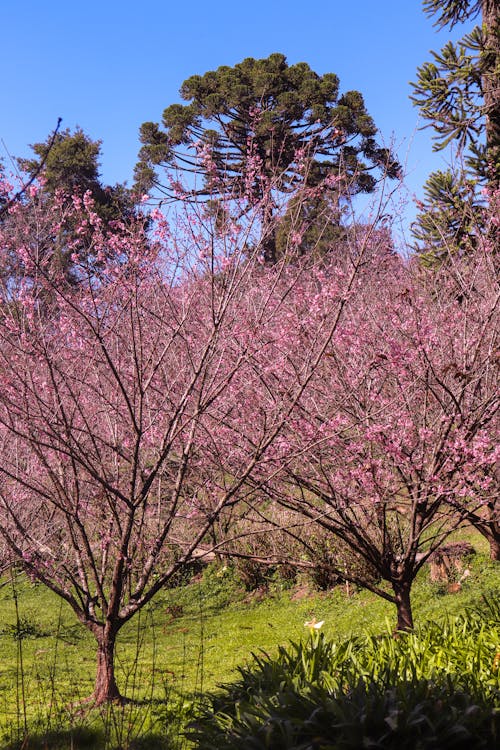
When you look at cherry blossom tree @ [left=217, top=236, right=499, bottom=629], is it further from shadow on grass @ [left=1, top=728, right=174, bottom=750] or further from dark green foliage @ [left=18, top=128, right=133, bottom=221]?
dark green foliage @ [left=18, top=128, right=133, bottom=221]

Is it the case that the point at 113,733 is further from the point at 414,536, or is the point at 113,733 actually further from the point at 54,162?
the point at 54,162

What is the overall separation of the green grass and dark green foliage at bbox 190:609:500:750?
944 mm

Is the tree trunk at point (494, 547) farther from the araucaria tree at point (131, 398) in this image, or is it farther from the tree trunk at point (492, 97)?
the tree trunk at point (492, 97)

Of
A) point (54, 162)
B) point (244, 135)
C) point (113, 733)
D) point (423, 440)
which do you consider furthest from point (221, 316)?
point (54, 162)

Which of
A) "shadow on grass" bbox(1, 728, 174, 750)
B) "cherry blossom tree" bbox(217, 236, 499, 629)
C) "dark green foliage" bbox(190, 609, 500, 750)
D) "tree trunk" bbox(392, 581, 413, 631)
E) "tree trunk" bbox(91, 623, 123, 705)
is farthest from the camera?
"tree trunk" bbox(392, 581, 413, 631)

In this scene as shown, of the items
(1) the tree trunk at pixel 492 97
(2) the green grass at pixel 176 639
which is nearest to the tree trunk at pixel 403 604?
(2) the green grass at pixel 176 639

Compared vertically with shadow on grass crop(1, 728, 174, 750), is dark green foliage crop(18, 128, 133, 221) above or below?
above

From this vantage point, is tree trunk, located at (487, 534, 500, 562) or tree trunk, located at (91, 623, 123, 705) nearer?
tree trunk, located at (91, 623, 123, 705)

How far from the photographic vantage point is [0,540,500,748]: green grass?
584cm

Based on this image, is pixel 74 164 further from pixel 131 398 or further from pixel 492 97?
pixel 131 398

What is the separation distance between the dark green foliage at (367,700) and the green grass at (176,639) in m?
0.94

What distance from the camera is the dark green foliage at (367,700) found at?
356 cm

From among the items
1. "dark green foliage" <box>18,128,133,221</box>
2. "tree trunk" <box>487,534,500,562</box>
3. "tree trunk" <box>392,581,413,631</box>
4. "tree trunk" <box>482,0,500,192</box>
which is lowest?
"tree trunk" <box>392,581,413,631</box>

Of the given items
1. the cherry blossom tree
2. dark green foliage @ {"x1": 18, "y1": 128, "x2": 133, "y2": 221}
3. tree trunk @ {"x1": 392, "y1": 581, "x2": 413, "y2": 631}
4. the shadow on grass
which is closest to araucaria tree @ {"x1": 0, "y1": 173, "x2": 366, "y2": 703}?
the cherry blossom tree
